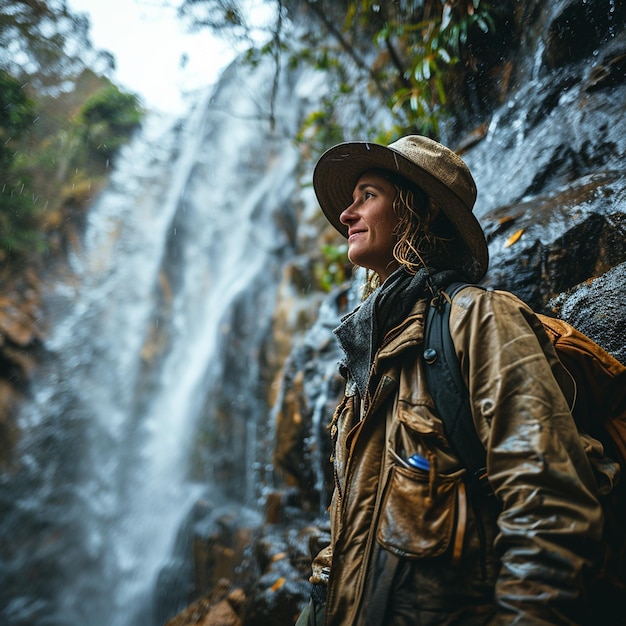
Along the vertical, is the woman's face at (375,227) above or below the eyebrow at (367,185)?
below

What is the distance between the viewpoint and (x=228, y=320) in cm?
1126

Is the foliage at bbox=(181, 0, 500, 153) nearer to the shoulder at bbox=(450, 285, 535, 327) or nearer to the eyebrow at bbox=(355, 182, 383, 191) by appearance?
the eyebrow at bbox=(355, 182, 383, 191)

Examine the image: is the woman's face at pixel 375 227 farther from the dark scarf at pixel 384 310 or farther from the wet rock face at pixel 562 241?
the wet rock face at pixel 562 241

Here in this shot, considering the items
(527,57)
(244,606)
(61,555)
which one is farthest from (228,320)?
(527,57)

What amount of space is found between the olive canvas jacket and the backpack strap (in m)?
0.04

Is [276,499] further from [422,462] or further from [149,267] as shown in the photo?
[149,267]

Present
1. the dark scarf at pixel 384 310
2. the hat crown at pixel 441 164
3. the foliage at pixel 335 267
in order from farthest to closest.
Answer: the foliage at pixel 335 267 → the hat crown at pixel 441 164 → the dark scarf at pixel 384 310

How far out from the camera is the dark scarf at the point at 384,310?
5.58ft

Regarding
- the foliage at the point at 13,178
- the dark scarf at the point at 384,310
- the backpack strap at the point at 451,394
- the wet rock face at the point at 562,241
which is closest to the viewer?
the backpack strap at the point at 451,394

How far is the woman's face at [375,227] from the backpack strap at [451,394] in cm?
60

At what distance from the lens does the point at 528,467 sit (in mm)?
1103

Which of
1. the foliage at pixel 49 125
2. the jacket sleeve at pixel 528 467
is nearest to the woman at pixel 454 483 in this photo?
the jacket sleeve at pixel 528 467

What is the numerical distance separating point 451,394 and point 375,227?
3.34ft

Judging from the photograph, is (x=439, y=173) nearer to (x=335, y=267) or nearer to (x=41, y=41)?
(x=335, y=267)
